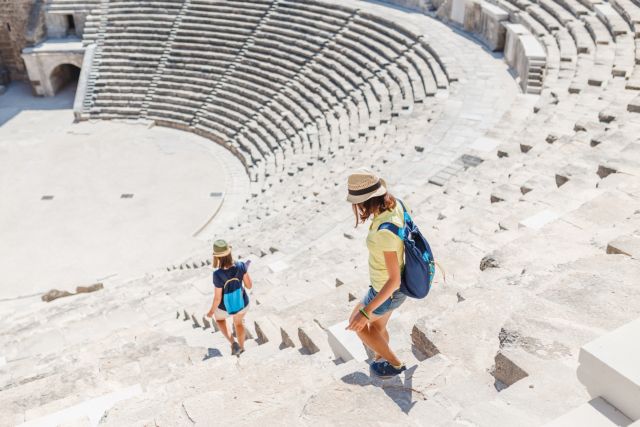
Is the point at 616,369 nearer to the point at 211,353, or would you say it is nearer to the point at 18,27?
the point at 211,353

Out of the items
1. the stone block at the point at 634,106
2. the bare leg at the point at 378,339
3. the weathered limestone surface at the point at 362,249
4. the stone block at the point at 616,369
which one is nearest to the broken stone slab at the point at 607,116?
the weathered limestone surface at the point at 362,249

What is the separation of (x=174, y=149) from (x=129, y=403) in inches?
590

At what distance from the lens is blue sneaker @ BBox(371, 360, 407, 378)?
12.4 feet

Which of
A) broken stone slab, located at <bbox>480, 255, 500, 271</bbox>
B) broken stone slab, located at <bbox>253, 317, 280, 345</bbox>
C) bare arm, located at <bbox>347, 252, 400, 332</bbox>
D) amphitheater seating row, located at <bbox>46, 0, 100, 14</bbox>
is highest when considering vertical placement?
bare arm, located at <bbox>347, 252, 400, 332</bbox>

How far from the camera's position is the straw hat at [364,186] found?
146 inches

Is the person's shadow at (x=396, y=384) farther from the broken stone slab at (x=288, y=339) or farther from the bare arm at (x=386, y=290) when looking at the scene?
the broken stone slab at (x=288, y=339)

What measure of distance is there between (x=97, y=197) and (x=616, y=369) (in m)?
15.4

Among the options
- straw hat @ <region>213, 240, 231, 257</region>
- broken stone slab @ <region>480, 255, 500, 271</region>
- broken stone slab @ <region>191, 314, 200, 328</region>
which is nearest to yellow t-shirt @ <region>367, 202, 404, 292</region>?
broken stone slab @ <region>480, 255, 500, 271</region>

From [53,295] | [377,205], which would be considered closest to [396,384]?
[377,205]

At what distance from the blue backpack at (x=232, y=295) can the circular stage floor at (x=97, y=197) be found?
24.6ft

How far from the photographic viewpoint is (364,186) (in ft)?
12.2

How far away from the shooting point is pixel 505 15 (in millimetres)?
17047

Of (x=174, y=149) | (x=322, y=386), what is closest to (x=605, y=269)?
(x=322, y=386)

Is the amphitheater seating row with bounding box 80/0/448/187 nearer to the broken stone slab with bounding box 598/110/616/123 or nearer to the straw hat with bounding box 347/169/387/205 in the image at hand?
the broken stone slab with bounding box 598/110/616/123
